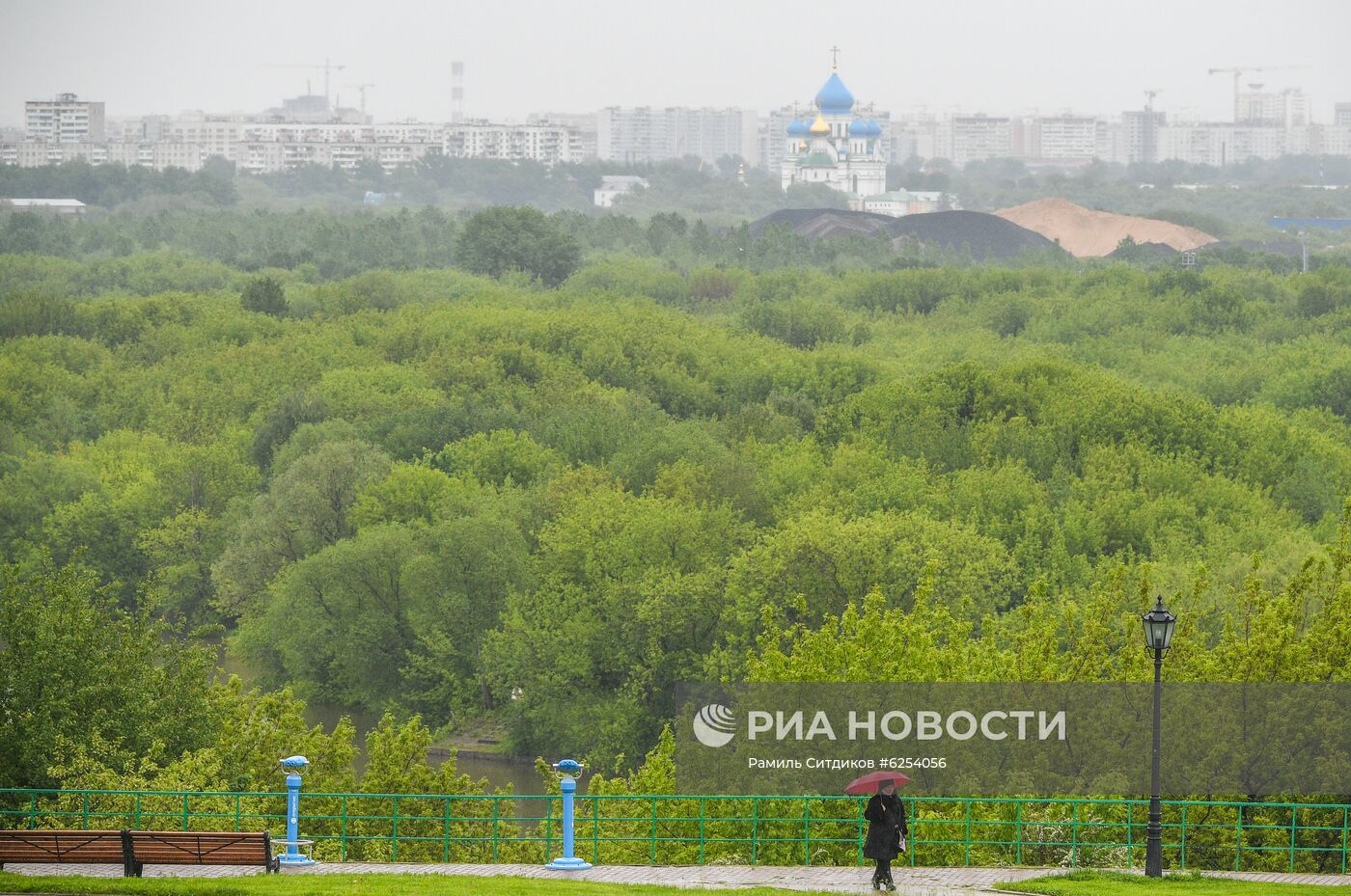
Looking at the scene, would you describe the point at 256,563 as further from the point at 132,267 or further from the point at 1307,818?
the point at 132,267

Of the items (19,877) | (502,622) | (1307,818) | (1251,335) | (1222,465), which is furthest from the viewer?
(1251,335)

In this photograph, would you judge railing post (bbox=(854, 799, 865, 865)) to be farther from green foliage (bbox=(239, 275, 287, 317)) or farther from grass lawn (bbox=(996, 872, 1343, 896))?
green foliage (bbox=(239, 275, 287, 317))

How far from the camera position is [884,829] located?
23312mm

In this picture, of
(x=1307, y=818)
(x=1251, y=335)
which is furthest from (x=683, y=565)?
(x=1251, y=335)

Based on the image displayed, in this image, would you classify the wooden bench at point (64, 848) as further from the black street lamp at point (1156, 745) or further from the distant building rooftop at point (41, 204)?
the distant building rooftop at point (41, 204)

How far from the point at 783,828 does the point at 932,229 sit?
141936 mm

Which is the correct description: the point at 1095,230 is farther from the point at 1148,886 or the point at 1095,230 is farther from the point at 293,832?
the point at 293,832

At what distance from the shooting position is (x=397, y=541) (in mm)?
53531

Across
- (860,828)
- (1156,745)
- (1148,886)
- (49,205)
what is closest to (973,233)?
(49,205)

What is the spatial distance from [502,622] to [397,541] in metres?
4.53

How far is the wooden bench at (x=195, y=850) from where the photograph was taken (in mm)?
23625

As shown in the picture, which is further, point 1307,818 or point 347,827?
point 347,827

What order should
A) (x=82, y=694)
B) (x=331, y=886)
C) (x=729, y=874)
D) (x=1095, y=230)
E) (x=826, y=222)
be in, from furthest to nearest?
(x=1095, y=230) < (x=826, y=222) < (x=82, y=694) < (x=729, y=874) < (x=331, y=886)

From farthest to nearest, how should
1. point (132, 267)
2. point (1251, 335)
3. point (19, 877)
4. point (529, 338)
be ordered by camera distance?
point (132, 267)
point (1251, 335)
point (529, 338)
point (19, 877)
